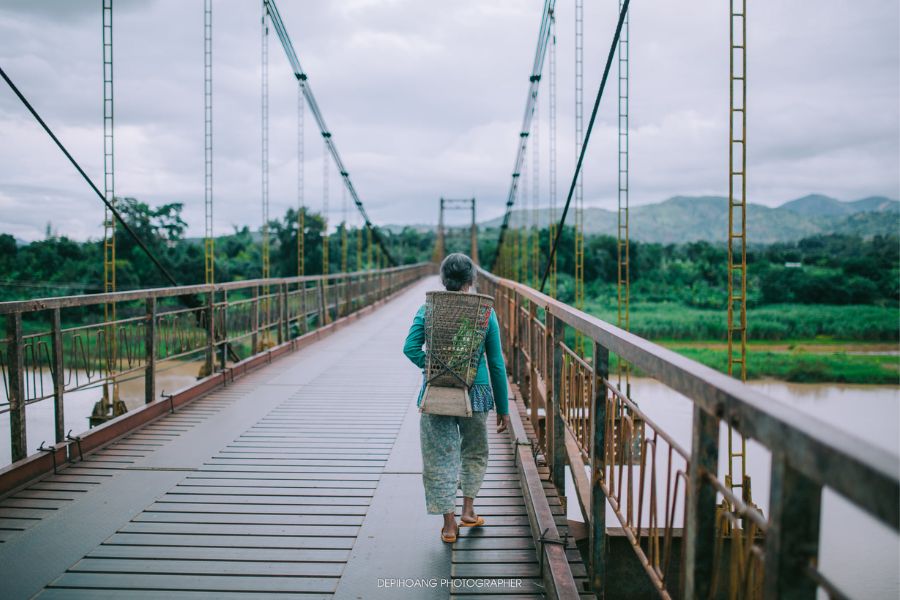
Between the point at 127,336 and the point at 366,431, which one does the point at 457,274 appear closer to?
the point at 366,431

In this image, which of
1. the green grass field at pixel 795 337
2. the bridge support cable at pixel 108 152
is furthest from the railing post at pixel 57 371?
the green grass field at pixel 795 337

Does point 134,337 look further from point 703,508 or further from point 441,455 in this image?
point 703,508

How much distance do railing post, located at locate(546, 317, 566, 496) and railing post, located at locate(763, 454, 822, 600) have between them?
176 cm

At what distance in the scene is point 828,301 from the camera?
36.8 m

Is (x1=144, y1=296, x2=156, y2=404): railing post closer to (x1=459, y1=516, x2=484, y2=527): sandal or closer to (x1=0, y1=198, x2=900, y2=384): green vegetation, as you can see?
(x1=459, y1=516, x2=484, y2=527): sandal

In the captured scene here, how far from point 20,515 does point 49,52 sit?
1098cm

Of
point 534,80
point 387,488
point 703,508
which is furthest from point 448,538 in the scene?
point 534,80

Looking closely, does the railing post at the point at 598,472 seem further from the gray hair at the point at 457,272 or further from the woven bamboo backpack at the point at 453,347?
the gray hair at the point at 457,272

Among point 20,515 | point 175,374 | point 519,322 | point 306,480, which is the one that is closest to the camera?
point 20,515

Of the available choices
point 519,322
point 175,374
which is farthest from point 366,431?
point 175,374

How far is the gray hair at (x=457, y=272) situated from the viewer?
85.8 inches

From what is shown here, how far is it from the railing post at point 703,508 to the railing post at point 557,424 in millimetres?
1466

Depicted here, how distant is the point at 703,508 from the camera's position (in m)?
1.14

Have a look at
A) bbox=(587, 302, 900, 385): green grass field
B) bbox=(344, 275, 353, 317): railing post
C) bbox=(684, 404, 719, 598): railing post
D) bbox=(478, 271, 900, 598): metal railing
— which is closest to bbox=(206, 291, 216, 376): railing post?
bbox=(478, 271, 900, 598): metal railing
